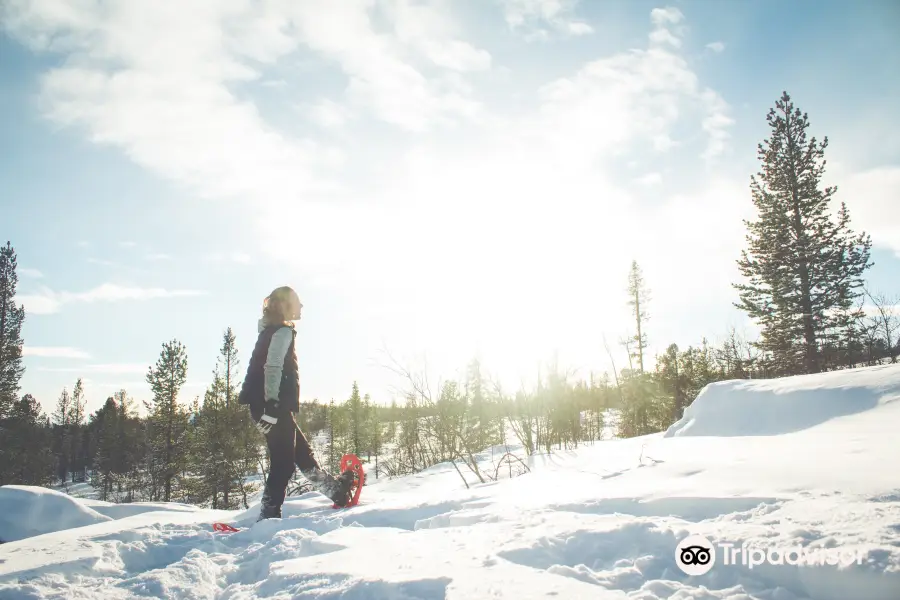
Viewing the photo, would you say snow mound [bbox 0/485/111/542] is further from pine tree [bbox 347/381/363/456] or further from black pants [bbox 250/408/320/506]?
pine tree [bbox 347/381/363/456]

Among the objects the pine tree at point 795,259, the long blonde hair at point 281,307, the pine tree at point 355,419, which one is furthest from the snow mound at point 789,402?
the pine tree at point 355,419

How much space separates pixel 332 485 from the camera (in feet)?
13.6

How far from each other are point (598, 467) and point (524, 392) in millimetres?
3286

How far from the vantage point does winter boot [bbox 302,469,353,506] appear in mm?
4098

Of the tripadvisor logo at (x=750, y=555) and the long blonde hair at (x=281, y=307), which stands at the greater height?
the long blonde hair at (x=281, y=307)

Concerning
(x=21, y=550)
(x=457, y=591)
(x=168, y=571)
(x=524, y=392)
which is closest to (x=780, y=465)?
(x=457, y=591)

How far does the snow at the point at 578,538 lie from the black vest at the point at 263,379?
1.07m

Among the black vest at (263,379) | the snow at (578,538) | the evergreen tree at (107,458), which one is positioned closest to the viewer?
the snow at (578,538)

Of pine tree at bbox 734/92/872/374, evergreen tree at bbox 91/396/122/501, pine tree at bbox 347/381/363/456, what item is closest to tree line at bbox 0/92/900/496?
pine tree at bbox 734/92/872/374

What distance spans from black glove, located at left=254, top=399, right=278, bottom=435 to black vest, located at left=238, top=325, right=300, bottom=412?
0.07 metres

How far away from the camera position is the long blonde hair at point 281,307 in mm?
4188

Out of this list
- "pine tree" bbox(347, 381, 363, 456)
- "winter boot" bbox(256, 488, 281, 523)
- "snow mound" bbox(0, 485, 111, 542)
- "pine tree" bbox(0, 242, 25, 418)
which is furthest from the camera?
"pine tree" bbox(347, 381, 363, 456)

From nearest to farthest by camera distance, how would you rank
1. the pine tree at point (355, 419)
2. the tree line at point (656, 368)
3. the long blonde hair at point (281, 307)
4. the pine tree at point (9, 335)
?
the long blonde hair at point (281, 307) < the tree line at point (656, 368) < the pine tree at point (9, 335) < the pine tree at point (355, 419)

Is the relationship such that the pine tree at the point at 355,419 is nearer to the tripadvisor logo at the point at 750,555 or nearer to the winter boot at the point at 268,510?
the winter boot at the point at 268,510
